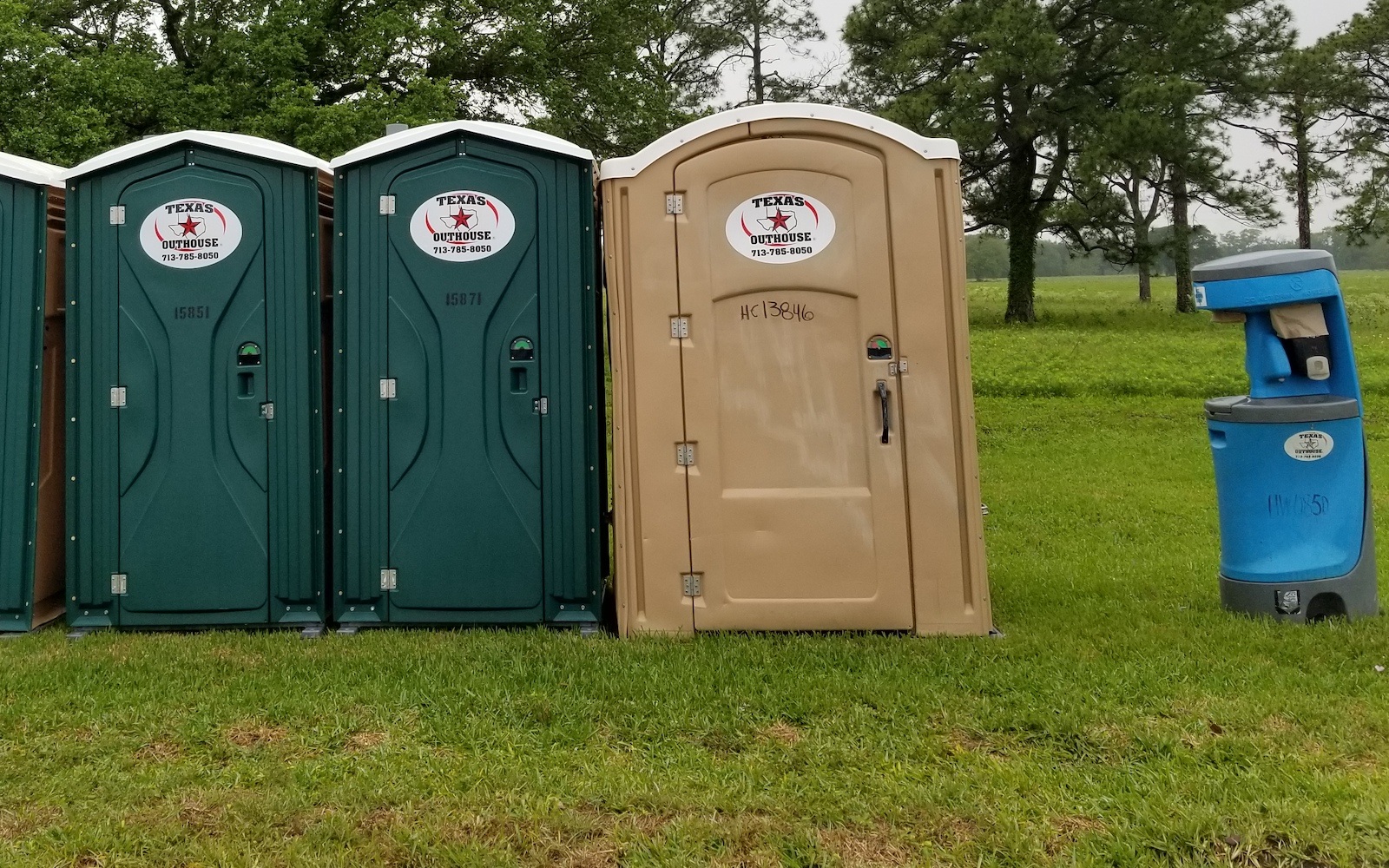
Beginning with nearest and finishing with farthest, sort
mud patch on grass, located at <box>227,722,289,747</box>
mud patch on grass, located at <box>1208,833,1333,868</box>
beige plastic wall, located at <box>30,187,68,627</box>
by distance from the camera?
mud patch on grass, located at <box>1208,833,1333,868</box> < mud patch on grass, located at <box>227,722,289,747</box> < beige plastic wall, located at <box>30,187,68,627</box>

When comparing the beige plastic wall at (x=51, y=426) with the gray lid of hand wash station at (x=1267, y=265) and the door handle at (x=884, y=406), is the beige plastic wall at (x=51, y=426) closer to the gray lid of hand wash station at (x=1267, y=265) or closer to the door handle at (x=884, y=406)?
the door handle at (x=884, y=406)

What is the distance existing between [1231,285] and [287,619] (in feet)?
14.5

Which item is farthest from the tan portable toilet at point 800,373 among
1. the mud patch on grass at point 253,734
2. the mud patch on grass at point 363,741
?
the mud patch on grass at point 253,734

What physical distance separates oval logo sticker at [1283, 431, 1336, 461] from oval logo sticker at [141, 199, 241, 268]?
15.5ft

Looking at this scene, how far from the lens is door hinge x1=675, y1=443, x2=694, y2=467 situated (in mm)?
4660

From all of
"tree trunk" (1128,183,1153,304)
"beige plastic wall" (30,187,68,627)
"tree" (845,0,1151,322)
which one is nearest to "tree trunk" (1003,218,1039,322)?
"tree" (845,0,1151,322)

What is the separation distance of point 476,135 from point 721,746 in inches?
116

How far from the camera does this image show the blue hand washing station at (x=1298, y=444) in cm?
452

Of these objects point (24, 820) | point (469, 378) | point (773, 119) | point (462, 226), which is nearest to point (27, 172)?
point (462, 226)

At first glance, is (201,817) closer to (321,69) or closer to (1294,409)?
(1294,409)

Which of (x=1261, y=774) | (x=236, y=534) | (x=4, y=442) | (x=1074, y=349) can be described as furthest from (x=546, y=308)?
(x=1074, y=349)

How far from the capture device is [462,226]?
4840 mm

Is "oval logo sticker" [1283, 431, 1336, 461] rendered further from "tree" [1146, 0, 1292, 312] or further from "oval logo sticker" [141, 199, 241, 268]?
"tree" [1146, 0, 1292, 312]

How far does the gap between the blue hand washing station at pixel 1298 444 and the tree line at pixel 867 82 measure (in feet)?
38.7
